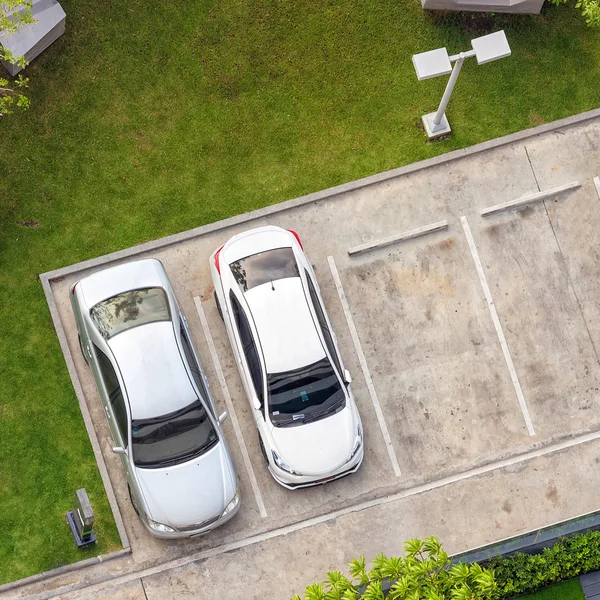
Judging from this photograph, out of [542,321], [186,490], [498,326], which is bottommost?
[186,490]

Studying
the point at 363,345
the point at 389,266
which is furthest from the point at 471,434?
the point at 389,266

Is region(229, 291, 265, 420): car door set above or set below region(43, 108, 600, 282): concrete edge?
below

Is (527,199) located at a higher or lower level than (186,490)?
higher

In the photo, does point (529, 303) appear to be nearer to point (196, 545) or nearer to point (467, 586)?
point (467, 586)

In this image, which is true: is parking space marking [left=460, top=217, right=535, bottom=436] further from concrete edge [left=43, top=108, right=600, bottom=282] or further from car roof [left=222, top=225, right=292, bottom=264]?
car roof [left=222, top=225, right=292, bottom=264]

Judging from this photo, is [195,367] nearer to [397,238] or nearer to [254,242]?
[254,242]

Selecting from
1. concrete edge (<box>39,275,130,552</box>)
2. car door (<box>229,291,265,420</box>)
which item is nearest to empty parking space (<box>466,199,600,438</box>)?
car door (<box>229,291,265,420</box>)

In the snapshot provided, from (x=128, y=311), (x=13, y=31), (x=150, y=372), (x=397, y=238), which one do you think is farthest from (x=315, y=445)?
(x=13, y=31)
